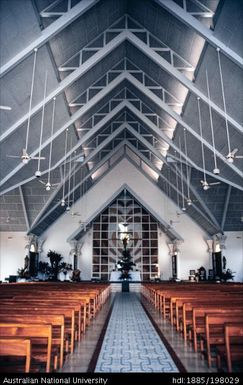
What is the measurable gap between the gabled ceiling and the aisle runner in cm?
635

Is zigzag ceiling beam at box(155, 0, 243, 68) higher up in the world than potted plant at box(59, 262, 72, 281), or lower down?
higher up

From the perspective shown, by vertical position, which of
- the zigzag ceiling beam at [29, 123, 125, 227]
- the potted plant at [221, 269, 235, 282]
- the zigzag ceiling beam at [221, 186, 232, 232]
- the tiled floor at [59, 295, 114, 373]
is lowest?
the tiled floor at [59, 295, 114, 373]

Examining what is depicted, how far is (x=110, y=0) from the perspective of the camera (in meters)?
10.2

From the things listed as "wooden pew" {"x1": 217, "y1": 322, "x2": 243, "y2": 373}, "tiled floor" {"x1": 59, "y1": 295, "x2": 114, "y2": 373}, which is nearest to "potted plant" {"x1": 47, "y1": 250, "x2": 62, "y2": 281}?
"tiled floor" {"x1": 59, "y1": 295, "x2": 114, "y2": 373}

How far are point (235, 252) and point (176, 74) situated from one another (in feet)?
48.6

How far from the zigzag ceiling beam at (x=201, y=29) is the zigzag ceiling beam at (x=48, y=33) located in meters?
2.26

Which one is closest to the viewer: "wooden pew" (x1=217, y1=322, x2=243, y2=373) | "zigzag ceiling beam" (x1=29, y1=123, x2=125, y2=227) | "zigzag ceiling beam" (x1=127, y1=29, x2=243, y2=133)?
"wooden pew" (x1=217, y1=322, x2=243, y2=373)

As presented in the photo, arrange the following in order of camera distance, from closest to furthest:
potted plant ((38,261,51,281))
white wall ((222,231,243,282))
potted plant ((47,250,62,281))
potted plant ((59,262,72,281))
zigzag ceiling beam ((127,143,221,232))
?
zigzag ceiling beam ((127,143,221,232))
white wall ((222,231,243,282))
potted plant ((38,261,51,281))
potted plant ((47,250,62,281))
potted plant ((59,262,72,281))

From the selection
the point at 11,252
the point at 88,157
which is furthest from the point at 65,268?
the point at 88,157

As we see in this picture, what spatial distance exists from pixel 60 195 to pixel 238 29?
1512 cm

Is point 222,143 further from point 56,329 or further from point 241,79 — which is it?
point 56,329

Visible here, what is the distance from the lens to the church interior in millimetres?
4500

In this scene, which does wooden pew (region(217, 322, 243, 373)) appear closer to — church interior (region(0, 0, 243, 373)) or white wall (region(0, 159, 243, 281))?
church interior (region(0, 0, 243, 373))

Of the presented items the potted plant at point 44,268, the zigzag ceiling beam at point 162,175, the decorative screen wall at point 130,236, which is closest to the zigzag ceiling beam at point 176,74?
the zigzag ceiling beam at point 162,175
